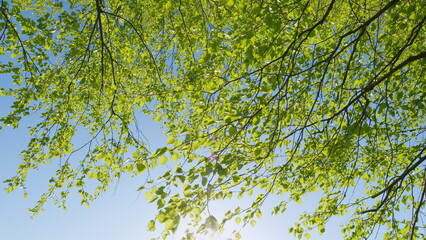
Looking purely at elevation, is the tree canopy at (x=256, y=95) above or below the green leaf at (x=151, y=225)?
above

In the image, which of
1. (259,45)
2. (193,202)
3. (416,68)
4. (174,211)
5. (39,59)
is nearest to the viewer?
(174,211)

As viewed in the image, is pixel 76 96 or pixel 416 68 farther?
Answer: pixel 76 96

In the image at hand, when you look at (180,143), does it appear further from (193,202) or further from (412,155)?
(412,155)

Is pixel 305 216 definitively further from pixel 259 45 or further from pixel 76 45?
pixel 76 45

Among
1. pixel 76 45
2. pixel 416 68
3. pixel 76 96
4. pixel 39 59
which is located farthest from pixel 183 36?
pixel 416 68

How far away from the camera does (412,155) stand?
5.67 metres

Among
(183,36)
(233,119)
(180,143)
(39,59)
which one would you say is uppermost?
(183,36)

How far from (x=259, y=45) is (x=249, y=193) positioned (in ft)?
5.38

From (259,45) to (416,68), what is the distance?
143 inches

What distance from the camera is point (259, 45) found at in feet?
11.5

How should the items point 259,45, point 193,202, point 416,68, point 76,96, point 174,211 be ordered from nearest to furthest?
point 174,211
point 193,202
point 259,45
point 416,68
point 76,96

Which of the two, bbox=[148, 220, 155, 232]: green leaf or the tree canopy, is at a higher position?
the tree canopy

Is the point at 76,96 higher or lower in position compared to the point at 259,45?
higher

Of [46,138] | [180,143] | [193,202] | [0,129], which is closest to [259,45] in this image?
[180,143]
